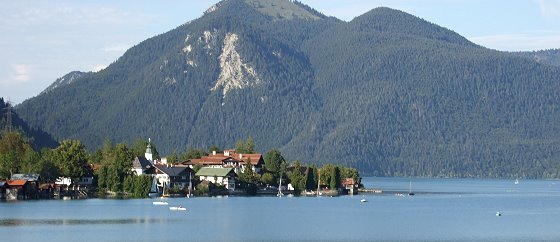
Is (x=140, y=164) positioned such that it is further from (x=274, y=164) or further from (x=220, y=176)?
(x=274, y=164)

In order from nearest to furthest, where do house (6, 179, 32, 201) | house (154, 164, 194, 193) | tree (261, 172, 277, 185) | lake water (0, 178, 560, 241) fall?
lake water (0, 178, 560, 241) → house (6, 179, 32, 201) → house (154, 164, 194, 193) → tree (261, 172, 277, 185)

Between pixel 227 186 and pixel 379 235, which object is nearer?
pixel 379 235

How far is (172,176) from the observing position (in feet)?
565

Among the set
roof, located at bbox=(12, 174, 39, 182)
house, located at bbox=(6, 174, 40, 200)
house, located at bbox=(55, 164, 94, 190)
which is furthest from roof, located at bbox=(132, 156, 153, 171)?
roof, located at bbox=(12, 174, 39, 182)

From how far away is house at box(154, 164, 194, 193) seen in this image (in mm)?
171250

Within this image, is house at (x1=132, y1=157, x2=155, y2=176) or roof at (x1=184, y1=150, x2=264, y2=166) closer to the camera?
house at (x1=132, y1=157, x2=155, y2=176)

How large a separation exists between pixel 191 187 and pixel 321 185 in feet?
96.4

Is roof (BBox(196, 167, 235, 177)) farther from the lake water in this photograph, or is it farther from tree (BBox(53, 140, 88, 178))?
tree (BBox(53, 140, 88, 178))

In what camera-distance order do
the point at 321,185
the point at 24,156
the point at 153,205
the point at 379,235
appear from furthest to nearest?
the point at 321,185 → the point at 24,156 → the point at 153,205 → the point at 379,235

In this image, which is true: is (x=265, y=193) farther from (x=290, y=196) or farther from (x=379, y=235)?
(x=379, y=235)

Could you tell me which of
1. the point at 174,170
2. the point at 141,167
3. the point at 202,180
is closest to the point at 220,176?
the point at 202,180

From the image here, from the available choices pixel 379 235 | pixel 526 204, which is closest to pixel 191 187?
pixel 526 204

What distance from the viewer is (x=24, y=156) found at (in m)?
167

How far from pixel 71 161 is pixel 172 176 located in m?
14.8
